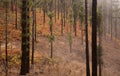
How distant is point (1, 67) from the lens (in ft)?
78.5

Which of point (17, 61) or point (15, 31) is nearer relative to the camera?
point (17, 61)

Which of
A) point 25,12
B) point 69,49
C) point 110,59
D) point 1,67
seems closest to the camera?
point 25,12

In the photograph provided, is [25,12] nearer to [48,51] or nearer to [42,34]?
[48,51]

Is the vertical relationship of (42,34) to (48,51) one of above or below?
above

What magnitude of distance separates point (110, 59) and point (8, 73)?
119ft

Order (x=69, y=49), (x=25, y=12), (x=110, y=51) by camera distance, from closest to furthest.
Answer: (x=25, y=12), (x=69, y=49), (x=110, y=51)

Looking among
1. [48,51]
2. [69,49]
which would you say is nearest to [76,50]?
[69,49]

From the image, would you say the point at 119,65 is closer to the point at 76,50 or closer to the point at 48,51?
the point at 76,50

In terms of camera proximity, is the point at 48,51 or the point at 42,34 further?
the point at 42,34

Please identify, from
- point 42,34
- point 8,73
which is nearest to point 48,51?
point 42,34

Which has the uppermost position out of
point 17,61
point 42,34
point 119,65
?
point 42,34

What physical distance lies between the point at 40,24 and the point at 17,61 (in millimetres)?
29643

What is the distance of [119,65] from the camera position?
51750 millimetres

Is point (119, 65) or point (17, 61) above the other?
point (17, 61)
